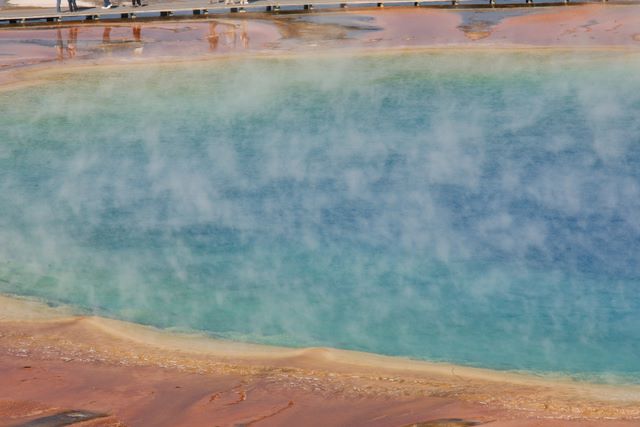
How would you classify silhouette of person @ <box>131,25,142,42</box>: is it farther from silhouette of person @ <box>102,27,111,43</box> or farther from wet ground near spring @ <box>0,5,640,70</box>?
silhouette of person @ <box>102,27,111,43</box>

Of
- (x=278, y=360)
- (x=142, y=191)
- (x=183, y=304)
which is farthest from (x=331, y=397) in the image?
(x=142, y=191)

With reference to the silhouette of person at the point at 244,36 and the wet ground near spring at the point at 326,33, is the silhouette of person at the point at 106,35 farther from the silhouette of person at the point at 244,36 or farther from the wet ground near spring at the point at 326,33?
the silhouette of person at the point at 244,36

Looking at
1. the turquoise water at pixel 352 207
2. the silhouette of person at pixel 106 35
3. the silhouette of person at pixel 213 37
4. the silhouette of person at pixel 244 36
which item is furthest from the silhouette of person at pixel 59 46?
the silhouette of person at pixel 244 36

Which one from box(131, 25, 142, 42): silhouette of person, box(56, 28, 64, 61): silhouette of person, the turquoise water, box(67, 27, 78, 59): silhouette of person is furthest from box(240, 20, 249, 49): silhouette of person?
box(56, 28, 64, 61): silhouette of person

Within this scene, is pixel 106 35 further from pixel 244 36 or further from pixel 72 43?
pixel 244 36

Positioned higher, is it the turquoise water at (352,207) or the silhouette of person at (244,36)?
the silhouette of person at (244,36)

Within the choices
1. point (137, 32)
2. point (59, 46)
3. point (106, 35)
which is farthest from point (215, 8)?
point (59, 46)
